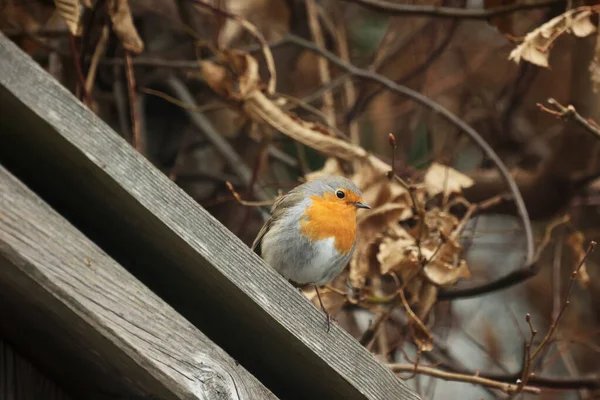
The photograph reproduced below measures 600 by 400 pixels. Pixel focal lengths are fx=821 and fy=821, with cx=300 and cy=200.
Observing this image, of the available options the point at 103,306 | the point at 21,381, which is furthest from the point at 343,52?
the point at 103,306

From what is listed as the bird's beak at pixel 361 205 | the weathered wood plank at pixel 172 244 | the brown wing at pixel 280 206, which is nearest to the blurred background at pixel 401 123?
the bird's beak at pixel 361 205

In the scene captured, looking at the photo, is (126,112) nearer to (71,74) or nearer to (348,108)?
(71,74)

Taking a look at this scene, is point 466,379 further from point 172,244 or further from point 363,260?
point 172,244

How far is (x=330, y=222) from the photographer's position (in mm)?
2889

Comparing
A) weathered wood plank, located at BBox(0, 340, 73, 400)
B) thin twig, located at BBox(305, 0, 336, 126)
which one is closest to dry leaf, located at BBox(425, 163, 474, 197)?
thin twig, located at BBox(305, 0, 336, 126)

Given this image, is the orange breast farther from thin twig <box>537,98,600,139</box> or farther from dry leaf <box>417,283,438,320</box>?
thin twig <box>537,98,600,139</box>

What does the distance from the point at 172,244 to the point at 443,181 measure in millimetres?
1530

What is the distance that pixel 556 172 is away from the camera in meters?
3.66

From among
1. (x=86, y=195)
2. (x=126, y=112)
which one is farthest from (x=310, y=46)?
(x=86, y=195)

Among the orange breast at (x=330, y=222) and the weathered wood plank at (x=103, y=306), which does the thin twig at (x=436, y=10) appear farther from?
the weathered wood plank at (x=103, y=306)

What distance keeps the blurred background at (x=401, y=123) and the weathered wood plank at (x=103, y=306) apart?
103 cm

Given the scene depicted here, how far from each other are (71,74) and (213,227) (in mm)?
2177

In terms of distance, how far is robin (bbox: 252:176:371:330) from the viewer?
2.84m

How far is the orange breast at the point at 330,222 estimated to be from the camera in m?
2.86
